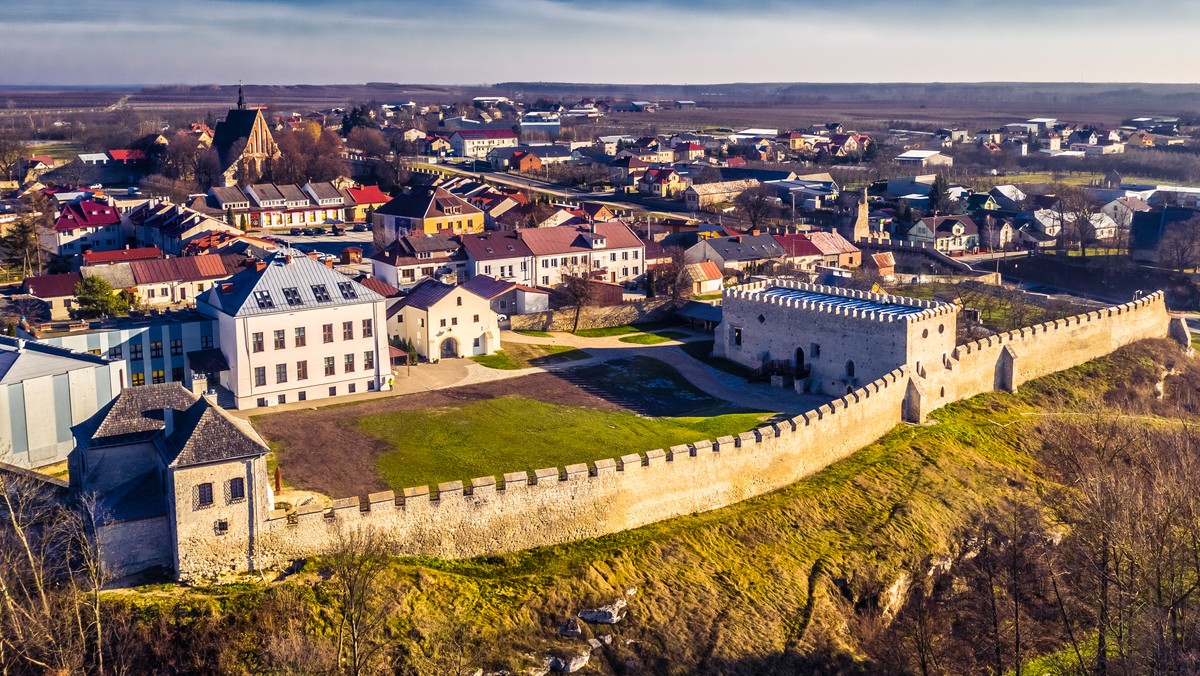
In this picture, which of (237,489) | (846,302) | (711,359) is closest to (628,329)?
(711,359)

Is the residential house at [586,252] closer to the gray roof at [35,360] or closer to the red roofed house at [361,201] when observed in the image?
the red roofed house at [361,201]

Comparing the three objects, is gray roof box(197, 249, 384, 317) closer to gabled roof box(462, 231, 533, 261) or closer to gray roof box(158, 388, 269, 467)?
gray roof box(158, 388, 269, 467)

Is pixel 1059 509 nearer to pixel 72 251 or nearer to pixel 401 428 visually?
pixel 401 428

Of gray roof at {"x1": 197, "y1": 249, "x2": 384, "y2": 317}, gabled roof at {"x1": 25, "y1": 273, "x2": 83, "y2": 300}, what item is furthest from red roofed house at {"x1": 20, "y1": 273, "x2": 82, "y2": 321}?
gray roof at {"x1": 197, "y1": 249, "x2": 384, "y2": 317}

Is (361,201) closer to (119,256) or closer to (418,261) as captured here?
(119,256)

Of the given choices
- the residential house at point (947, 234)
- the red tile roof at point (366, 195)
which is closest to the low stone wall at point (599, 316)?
the residential house at point (947, 234)

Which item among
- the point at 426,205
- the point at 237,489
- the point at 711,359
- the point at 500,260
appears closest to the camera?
the point at 237,489

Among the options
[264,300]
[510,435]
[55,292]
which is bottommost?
[510,435]
